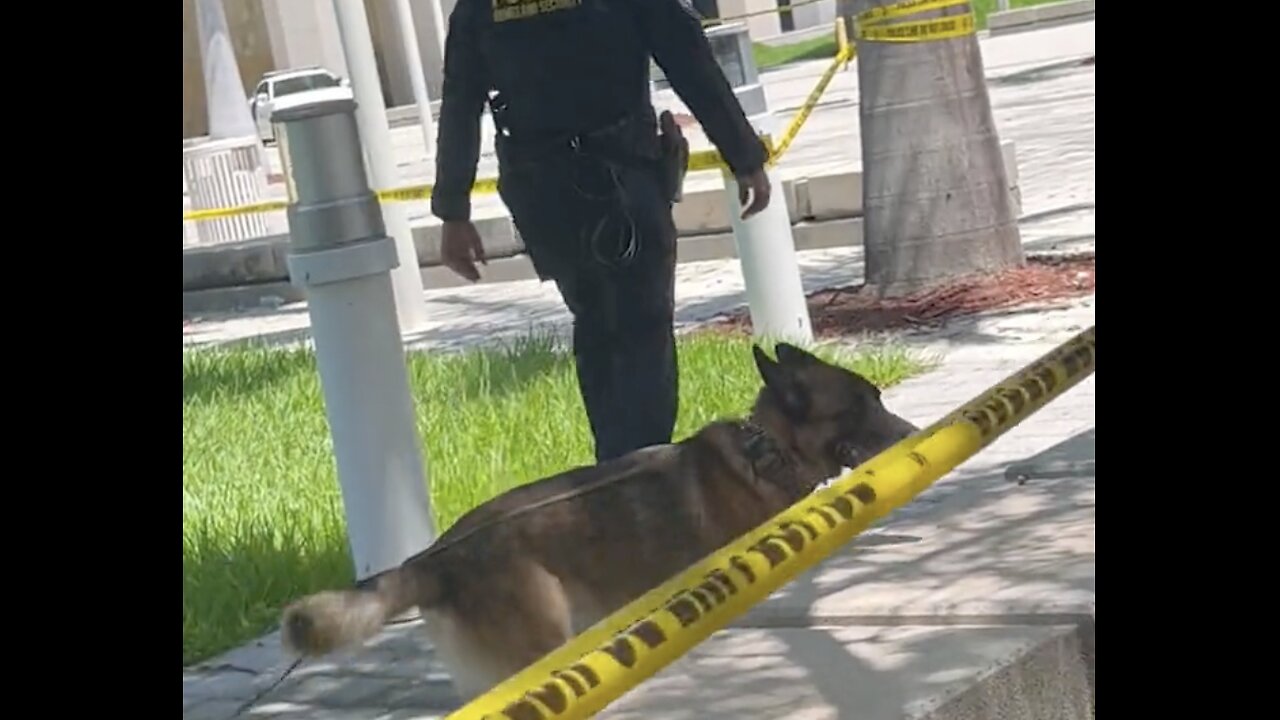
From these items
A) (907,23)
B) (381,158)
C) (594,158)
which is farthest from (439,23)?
(907,23)

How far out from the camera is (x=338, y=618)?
3.92 metres

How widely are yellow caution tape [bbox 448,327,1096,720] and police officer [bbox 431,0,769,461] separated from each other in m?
0.85

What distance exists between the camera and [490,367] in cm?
554

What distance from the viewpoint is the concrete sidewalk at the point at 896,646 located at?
4148 mm

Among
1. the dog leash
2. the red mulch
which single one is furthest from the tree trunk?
the dog leash

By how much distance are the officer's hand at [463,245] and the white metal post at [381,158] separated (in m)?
0.12

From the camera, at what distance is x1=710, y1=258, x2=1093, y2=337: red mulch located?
22.7 feet

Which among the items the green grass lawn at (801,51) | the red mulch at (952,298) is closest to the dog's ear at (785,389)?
the red mulch at (952,298)

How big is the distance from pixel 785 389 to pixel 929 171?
3310 mm

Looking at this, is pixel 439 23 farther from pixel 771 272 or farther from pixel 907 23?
pixel 907 23

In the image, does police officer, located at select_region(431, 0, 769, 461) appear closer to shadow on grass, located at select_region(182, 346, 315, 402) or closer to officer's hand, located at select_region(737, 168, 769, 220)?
officer's hand, located at select_region(737, 168, 769, 220)

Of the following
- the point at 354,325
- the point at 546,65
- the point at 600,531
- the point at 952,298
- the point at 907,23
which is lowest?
the point at 952,298
